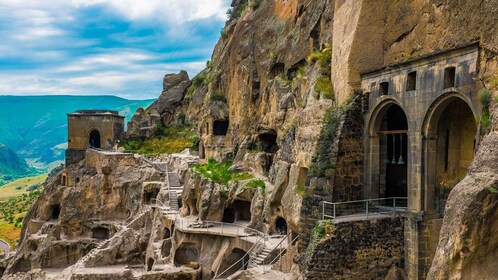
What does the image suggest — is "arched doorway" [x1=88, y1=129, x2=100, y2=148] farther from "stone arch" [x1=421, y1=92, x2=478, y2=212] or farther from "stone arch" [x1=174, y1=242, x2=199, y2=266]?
"stone arch" [x1=421, y1=92, x2=478, y2=212]

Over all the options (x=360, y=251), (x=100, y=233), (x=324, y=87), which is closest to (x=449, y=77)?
(x=360, y=251)

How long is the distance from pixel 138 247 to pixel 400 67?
25590 mm

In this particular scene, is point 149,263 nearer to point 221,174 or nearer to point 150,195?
point 221,174

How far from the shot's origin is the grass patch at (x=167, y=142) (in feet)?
181

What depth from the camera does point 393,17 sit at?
21.0 metres

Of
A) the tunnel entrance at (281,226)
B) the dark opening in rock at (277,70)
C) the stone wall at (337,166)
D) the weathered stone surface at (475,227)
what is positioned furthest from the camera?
the dark opening in rock at (277,70)

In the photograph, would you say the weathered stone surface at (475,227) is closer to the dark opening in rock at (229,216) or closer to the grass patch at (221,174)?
the grass patch at (221,174)

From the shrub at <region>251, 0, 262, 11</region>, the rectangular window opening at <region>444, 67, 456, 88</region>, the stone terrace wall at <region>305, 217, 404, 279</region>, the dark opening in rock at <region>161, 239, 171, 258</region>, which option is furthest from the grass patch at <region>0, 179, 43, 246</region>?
the rectangular window opening at <region>444, 67, 456, 88</region>

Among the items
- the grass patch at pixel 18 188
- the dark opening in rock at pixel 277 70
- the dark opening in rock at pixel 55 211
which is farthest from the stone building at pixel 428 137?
the grass patch at pixel 18 188

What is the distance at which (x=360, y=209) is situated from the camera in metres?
20.3

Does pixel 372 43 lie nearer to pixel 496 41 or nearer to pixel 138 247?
pixel 496 41

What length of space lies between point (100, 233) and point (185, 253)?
18.9 metres

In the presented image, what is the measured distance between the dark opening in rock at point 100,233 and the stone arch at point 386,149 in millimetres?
32824

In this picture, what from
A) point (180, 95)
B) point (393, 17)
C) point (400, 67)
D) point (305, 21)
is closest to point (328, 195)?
point (400, 67)
